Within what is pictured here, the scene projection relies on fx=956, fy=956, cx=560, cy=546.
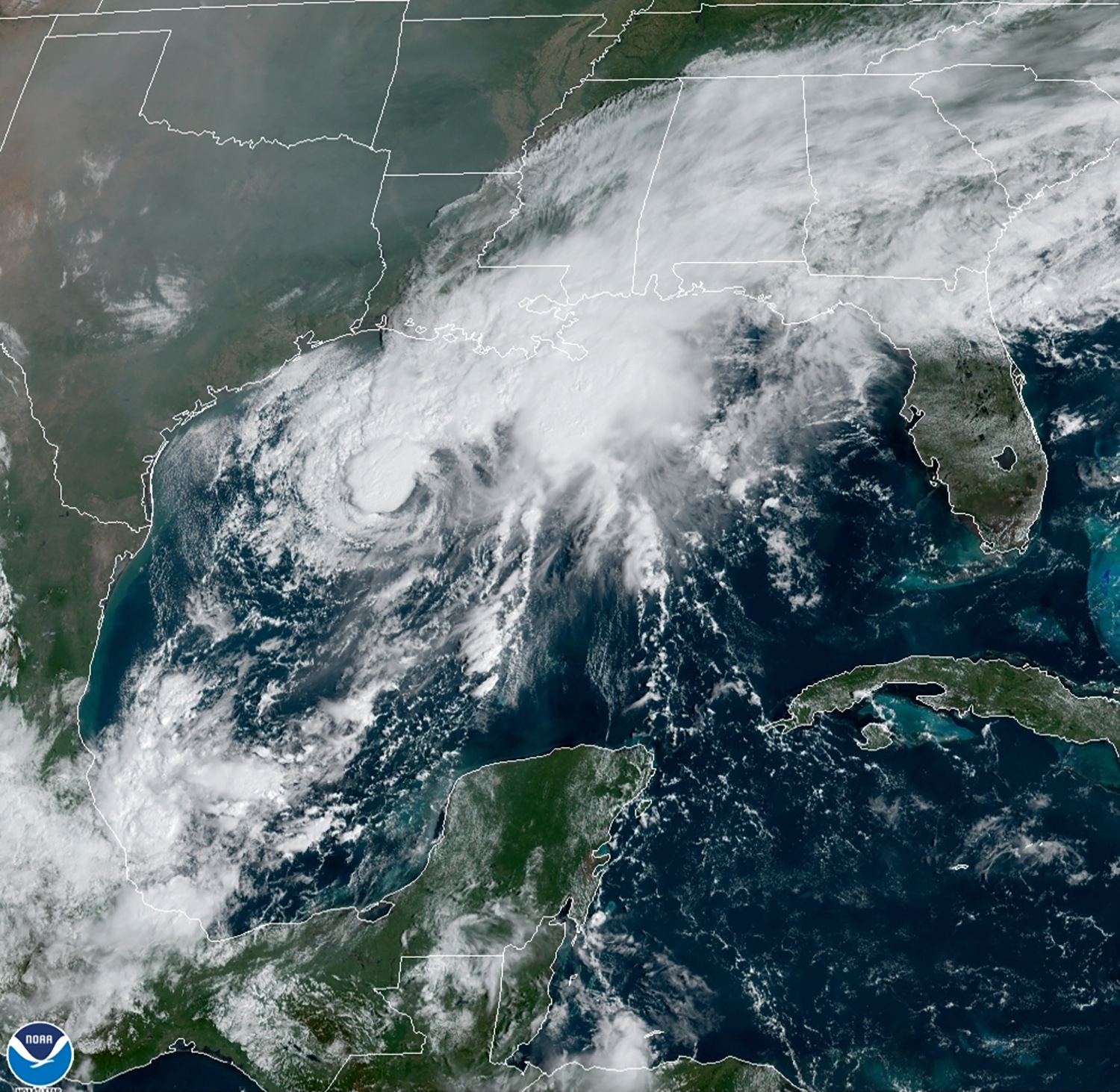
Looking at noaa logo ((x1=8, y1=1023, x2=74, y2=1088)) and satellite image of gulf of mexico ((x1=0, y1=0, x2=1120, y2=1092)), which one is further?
noaa logo ((x1=8, y1=1023, x2=74, y2=1088))

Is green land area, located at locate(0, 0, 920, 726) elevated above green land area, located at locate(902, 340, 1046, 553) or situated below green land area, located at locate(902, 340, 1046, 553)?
above

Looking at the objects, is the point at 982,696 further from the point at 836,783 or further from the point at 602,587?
the point at 602,587

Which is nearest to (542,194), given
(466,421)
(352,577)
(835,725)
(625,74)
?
(625,74)

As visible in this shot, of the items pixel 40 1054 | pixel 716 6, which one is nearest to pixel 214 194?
pixel 716 6

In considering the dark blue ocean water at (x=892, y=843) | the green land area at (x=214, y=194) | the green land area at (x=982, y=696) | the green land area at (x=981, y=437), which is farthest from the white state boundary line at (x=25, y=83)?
the green land area at (x=982, y=696)

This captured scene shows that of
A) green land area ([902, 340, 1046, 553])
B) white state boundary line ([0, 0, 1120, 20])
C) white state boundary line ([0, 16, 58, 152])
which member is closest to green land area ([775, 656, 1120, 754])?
green land area ([902, 340, 1046, 553])

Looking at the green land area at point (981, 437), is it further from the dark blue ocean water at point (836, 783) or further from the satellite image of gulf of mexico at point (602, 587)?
the dark blue ocean water at point (836, 783)

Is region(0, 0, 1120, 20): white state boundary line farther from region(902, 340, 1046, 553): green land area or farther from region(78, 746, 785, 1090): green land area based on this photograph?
region(78, 746, 785, 1090): green land area
